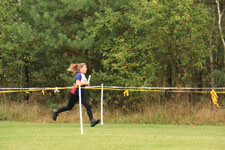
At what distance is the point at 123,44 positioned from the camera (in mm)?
24266

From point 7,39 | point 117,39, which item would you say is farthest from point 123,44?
point 7,39

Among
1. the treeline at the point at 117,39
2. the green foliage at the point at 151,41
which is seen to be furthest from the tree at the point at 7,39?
the green foliage at the point at 151,41

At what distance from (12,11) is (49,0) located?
8.81 feet

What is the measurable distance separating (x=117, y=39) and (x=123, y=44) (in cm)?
44

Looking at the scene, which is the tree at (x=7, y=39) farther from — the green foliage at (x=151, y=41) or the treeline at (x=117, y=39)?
the green foliage at (x=151, y=41)

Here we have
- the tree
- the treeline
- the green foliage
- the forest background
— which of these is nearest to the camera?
the green foliage

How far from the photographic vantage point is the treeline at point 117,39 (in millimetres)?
22953

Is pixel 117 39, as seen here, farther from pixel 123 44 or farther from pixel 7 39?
pixel 7 39

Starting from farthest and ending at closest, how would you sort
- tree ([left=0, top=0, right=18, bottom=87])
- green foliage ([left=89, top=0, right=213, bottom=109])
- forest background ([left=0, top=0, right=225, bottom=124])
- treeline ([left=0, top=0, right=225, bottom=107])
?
tree ([left=0, top=0, right=18, bottom=87]) < treeline ([left=0, top=0, right=225, bottom=107]) < forest background ([left=0, top=0, right=225, bottom=124]) < green foliage ([left=89, top=0, right=213, bottom=109])

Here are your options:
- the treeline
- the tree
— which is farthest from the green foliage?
the tree

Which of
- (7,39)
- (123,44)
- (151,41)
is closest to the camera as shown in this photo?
(151,41)

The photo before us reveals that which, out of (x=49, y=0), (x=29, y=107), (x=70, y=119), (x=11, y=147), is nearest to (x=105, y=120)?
(x=70, y=119)

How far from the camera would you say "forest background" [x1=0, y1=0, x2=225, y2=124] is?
73.6 ft

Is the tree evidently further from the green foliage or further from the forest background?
the green foliage
